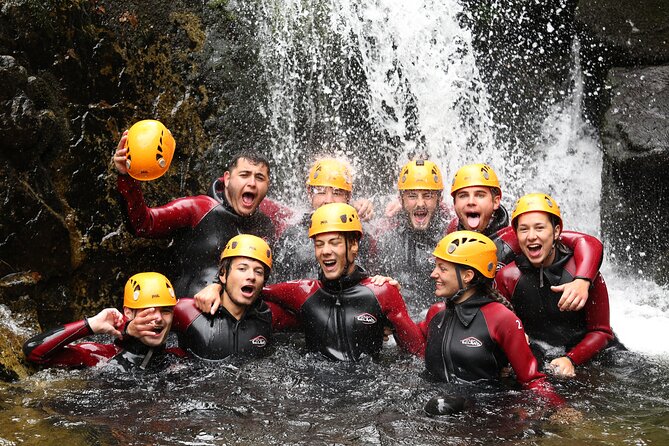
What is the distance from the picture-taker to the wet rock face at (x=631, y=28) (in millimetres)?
9531

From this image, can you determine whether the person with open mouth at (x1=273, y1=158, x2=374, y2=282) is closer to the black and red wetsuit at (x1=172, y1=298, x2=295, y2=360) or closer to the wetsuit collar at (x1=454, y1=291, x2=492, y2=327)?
the black and red wetsuit at (x1=172, y1=298, x2=295, y2=360)

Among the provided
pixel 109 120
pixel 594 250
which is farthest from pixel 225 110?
pixel 594 250

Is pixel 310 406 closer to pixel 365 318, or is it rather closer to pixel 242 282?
pixel 365 318

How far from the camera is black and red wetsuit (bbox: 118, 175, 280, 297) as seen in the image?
737 centimetres

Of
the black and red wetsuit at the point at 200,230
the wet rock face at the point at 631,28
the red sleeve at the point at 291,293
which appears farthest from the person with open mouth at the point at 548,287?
the wet rock face at the point at 631,28

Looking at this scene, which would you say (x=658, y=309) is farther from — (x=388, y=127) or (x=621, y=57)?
(x=388, y=127)

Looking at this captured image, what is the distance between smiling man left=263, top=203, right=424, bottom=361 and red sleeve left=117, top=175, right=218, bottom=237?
1.48m

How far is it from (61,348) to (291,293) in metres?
2.02

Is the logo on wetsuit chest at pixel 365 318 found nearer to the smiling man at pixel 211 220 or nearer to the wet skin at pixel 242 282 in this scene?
the wet skin at pixel 242 282

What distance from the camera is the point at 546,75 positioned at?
11.0 metres

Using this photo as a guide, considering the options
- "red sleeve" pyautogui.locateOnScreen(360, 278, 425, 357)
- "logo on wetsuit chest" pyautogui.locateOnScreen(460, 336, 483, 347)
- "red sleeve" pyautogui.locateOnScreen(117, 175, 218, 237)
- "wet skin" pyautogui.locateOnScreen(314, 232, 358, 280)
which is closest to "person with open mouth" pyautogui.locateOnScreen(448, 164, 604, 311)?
"red sleeve" pyautogui.locateOnScreen(360, 278, 425, 357)

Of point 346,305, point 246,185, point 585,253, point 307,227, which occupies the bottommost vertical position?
point 346,305

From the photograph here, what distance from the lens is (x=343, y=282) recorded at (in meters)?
6.66

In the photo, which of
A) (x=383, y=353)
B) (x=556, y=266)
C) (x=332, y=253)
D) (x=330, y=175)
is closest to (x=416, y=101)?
(x=330, y=175)
